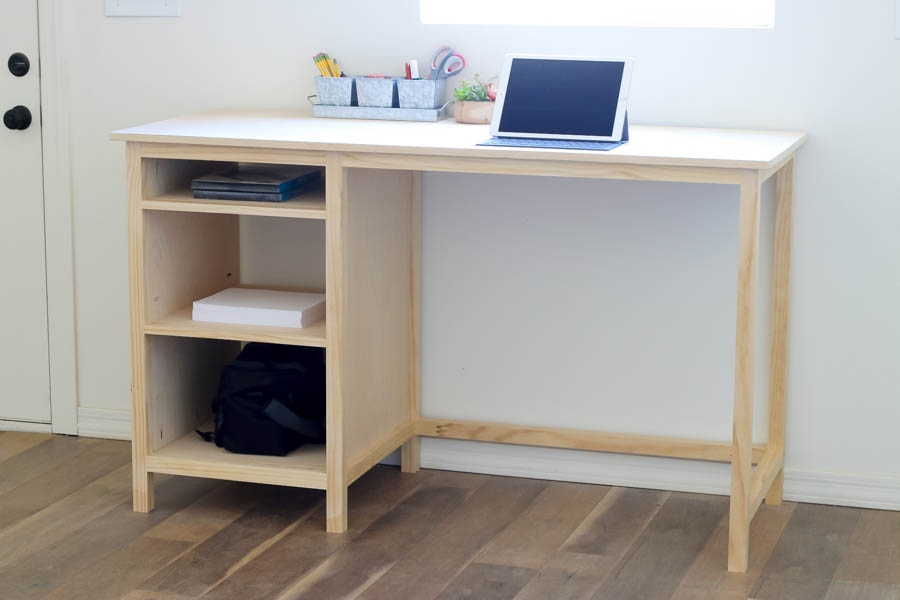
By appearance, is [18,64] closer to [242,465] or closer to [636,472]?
[242,465]

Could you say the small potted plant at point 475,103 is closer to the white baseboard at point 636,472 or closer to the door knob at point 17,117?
the white baseboard at point 636,472

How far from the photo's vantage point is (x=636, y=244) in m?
2.85

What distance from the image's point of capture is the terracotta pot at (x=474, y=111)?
2.76m

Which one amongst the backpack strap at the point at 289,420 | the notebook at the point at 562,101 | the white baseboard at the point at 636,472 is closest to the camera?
the notebook at the point at 562,101

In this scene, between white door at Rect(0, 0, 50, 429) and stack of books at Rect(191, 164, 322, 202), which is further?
white door at Rect(0, 0, 50, 429)

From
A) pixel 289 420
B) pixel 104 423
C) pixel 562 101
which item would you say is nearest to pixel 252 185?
pixel 289 420

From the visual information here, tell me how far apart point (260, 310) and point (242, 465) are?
1.10 ft

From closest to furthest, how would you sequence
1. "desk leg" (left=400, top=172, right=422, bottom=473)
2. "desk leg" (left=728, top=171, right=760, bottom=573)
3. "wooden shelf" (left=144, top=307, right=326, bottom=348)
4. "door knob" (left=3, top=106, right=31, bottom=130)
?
"desk leg" (left=728, top=171, right=760, bottom=573) < "wooden shelf" (left=144, top=307, right=326, bottom=348) < "desk leg" (left=400, top=172, right=422, bottom=473) < "door knob" (left=3, top=106, right=31, bottom=130)

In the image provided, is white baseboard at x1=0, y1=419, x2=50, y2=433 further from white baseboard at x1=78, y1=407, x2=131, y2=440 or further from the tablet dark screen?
the tablet dark screen

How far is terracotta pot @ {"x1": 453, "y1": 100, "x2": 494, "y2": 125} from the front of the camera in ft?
9.07

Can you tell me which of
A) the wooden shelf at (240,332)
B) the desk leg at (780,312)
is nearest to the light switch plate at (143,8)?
the wooden shelf at (240,332)

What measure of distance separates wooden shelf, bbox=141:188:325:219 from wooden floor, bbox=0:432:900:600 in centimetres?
68

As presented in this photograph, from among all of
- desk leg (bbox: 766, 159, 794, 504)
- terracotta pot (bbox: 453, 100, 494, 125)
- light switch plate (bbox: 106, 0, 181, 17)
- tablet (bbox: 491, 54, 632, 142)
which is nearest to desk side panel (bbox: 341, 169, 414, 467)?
terracotta pot (bbox: 453, 100, 494, 125)

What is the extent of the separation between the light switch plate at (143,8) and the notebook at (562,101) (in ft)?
3.13
